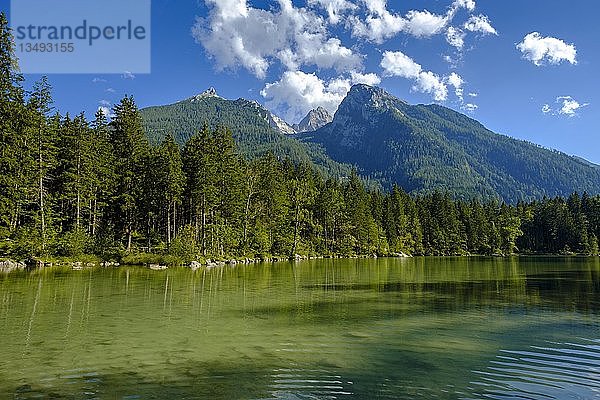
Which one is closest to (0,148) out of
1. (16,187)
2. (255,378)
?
(16,187)

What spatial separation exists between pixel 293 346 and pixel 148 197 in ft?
163

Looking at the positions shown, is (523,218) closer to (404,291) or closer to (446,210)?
(446,210)

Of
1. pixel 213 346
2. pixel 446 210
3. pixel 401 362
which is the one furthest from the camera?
pixel 446 210

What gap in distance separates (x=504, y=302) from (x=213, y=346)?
16.4 metres

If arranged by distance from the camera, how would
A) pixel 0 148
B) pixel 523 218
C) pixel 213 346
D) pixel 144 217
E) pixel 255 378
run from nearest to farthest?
1. pixel 255 378
2. pixel 213 346
3. pixel 0 148
4. pixel 144 217
5. pixel 523 218

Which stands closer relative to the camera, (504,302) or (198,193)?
(504,302)

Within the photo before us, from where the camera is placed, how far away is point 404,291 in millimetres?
27844

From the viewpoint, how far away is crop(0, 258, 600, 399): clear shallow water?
29.0 ft

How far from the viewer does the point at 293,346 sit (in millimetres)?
12656

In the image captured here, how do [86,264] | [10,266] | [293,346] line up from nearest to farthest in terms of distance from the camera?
1. [293,346]
2. [10,266]
3. [86,264]

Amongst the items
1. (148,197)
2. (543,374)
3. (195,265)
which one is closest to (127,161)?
(148,197)

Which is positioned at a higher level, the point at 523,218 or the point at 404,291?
the point at 523,218

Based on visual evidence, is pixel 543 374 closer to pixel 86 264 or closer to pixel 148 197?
pixel 86 264

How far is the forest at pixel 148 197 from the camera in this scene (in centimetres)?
4206
